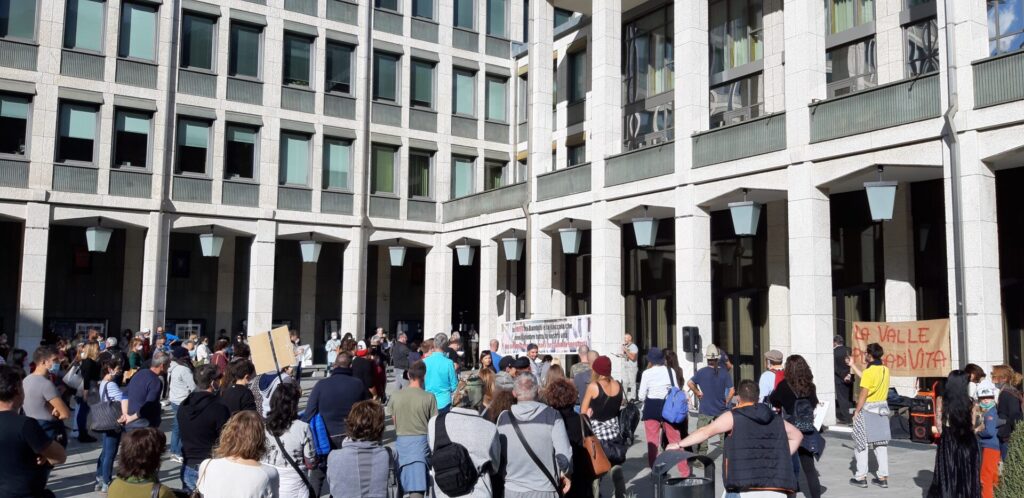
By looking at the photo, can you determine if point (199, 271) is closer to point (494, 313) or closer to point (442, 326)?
point (442, 326)

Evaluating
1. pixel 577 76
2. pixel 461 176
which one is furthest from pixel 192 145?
pixel 577 76

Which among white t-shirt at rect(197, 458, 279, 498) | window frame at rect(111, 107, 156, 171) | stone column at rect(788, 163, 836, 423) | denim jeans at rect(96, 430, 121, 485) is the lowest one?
denim jeans at rect(96, 430, 121, 485)

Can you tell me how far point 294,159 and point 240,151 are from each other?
1920 mm

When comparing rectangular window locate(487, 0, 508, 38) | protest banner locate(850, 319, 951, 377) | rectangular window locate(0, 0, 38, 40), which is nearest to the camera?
→ protest banner locate(850, 319, 951, 377)

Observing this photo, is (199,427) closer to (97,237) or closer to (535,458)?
(535,458)

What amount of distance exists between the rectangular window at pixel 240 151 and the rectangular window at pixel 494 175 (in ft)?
29.9

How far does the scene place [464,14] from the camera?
1315 inches

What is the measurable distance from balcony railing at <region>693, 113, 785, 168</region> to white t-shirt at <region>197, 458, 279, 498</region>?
15.4 meters

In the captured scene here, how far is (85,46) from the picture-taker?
2608 cm

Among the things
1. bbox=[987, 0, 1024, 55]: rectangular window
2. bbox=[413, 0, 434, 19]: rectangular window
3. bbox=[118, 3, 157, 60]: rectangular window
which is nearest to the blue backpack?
bbox=[987, 0, 1024, 55]: rectangular window

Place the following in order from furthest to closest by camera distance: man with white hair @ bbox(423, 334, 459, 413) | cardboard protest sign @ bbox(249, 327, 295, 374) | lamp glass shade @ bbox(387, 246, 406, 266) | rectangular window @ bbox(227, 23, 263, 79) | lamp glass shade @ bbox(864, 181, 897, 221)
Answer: lamp glass shade @ bbox(387, 246, 406, 266)
rectangular window @ bbox(227, 23, 263, 79)
lamp glass shade @ bbox(864, 181, 897, 221)
man with white hair @ bbox(423, 334, 459, 413)
cardboard protest sign @ bbox(249, 327, 295, 374)

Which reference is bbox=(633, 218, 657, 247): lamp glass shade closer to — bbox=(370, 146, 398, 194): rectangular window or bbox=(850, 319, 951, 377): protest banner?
bbox=(850, 319, 951, 377): protest banner

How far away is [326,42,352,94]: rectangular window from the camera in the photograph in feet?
100

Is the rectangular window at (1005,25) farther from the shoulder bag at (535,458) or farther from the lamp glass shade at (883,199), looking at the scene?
the shoulder bag at (535,458)
